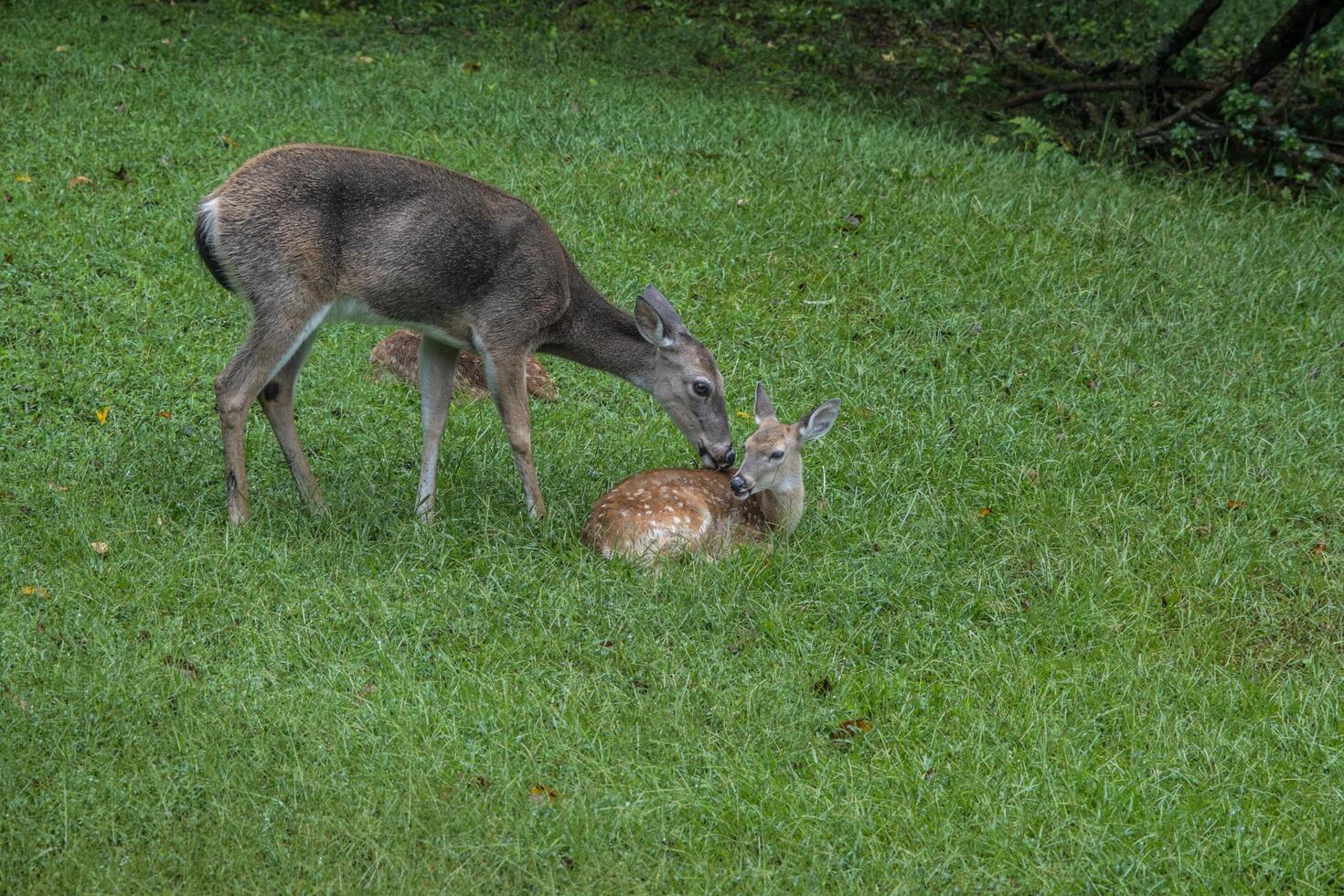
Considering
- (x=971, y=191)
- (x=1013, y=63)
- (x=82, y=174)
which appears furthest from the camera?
(x=1013, y=63)

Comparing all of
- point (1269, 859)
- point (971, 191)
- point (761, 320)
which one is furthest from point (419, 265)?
point (971, 191)

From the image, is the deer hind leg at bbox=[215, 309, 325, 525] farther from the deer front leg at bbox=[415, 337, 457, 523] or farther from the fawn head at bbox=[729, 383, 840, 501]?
the fawn head at bbox=[729, 383, 840, 501]

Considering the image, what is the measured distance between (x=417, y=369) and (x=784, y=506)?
2.50 metres

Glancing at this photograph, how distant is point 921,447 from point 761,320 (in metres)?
1.83

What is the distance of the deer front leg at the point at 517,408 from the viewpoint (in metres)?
6.41

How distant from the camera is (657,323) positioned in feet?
21.7

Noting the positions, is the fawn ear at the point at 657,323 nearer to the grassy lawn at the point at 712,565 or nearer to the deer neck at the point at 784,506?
the grassy lawn at the point at 712,565

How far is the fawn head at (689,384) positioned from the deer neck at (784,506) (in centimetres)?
36

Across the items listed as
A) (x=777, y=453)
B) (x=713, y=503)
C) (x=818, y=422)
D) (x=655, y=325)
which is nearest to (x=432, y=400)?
(x=655, y=325)

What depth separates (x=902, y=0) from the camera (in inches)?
511

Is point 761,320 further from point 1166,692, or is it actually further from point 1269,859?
point 1269,859

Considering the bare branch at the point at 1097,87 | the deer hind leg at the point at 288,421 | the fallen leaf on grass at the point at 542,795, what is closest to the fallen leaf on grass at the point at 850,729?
the fallen leaf on grass at the point at 542,795

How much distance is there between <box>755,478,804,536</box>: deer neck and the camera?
249 inches

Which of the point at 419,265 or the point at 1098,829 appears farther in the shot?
the point at 419,265
